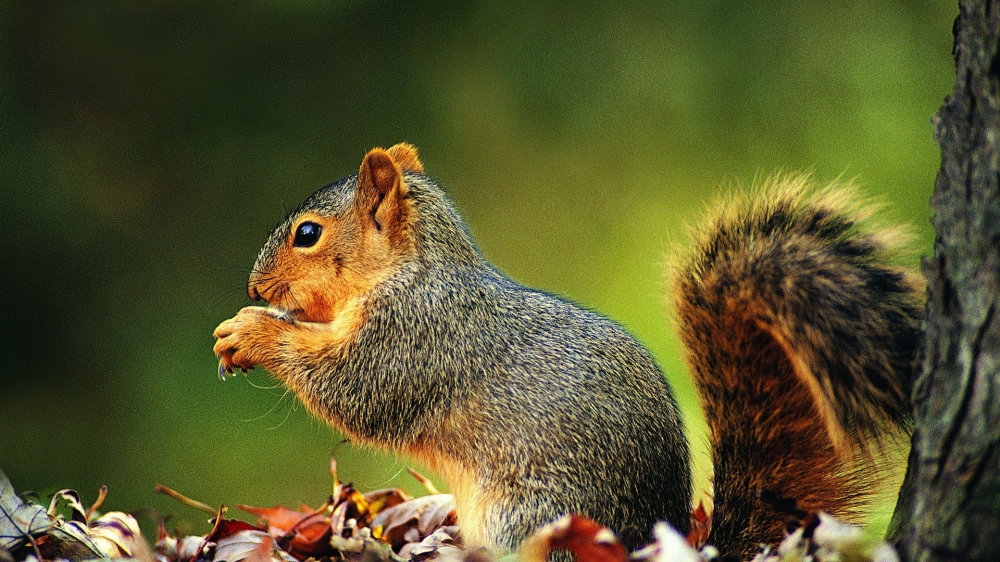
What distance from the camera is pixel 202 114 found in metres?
2.91

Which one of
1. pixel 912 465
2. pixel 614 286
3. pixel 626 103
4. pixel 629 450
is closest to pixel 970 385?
pixel 912 465

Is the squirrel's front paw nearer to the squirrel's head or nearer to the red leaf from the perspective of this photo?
the squirrel's head

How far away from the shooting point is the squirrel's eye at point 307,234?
5.40 ft

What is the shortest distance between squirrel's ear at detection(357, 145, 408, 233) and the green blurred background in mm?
1233

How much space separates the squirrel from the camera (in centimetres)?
114

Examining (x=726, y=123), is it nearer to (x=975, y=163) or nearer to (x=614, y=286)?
(x=614, y=286)

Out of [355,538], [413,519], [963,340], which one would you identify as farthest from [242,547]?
[963,340]

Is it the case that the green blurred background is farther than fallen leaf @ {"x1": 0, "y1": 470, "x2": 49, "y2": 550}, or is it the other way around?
the green blurred background

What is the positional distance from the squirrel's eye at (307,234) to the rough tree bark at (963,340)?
3.31 feet

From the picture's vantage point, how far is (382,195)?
1.63 m

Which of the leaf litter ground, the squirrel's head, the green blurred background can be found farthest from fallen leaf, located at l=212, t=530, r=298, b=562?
the green blurred background

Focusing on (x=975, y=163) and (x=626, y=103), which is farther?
(x=626, y=103)

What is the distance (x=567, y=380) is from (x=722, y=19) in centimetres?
194

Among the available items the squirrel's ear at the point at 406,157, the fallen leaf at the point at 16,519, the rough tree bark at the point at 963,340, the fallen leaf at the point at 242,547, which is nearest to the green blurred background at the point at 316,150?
the squirrel's ear at the point at 406,157
